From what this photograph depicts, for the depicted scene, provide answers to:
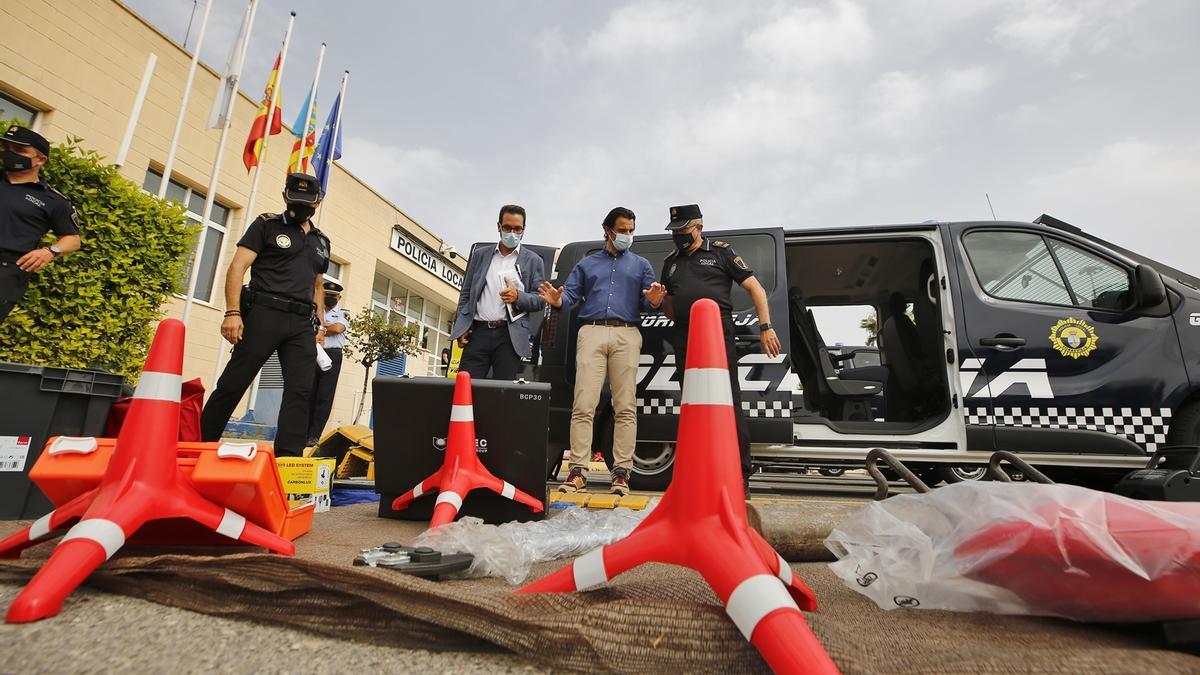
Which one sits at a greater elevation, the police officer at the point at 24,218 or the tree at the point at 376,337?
the tree at the point at 376,337

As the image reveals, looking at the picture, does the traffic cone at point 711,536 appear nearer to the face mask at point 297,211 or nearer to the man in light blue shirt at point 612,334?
the man in light blue shirt at point 612,334

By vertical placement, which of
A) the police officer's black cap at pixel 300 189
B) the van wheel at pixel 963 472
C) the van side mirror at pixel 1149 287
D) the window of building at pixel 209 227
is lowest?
the van wheel at pixel 963 472

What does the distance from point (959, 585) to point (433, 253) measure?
1778cm

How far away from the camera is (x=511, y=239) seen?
3.90 m

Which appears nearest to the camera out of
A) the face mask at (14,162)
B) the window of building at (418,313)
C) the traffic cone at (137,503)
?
the traffic cone at (137,503)

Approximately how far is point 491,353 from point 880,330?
13.4ft

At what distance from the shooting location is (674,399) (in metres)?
3.93

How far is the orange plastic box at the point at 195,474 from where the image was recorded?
1.44m

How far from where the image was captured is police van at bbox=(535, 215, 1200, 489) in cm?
351

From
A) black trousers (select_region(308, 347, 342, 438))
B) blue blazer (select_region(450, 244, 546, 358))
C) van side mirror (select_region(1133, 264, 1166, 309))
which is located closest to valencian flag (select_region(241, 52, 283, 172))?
black trousers (select_region(308, 347, 342, 438))

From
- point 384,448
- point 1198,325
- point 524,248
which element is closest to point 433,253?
point 524,248

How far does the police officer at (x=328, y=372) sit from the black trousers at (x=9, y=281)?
1.91 metres

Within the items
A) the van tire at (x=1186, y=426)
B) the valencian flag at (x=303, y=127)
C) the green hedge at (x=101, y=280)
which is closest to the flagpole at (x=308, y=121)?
the valencian flag at (x=303, y=127)

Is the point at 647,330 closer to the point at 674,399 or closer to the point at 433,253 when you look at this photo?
the point at 674,399
